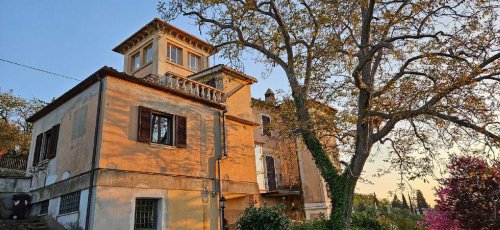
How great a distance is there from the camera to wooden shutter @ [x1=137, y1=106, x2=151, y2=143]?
13.0 meters

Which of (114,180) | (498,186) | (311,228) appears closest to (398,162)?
(311,228)

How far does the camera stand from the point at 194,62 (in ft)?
82.9

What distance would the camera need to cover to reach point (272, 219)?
13508 millimetres

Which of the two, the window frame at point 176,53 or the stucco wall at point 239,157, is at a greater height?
the window frame at point 176,53

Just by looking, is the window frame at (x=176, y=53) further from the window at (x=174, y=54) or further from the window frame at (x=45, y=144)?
the window frame at (x=45, y=144)

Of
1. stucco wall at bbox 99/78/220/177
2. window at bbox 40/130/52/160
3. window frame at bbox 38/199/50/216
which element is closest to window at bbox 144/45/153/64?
window at bbox 40/130/52/160

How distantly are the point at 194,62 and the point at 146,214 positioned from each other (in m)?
14.8

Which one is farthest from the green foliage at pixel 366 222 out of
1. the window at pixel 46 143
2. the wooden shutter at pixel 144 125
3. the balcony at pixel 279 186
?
the window at pixel 46 143

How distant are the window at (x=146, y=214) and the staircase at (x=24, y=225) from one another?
355 centimetres

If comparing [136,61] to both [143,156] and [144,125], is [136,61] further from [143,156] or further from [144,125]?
[143,156]

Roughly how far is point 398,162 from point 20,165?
23994 millimetres

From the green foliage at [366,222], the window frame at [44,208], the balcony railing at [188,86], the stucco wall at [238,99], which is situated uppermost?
the stucco wall at [238,99]

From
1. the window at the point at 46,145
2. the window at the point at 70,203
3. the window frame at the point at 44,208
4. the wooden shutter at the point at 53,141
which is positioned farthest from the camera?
the window at the point at 46,145

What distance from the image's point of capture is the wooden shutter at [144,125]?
514 inches
